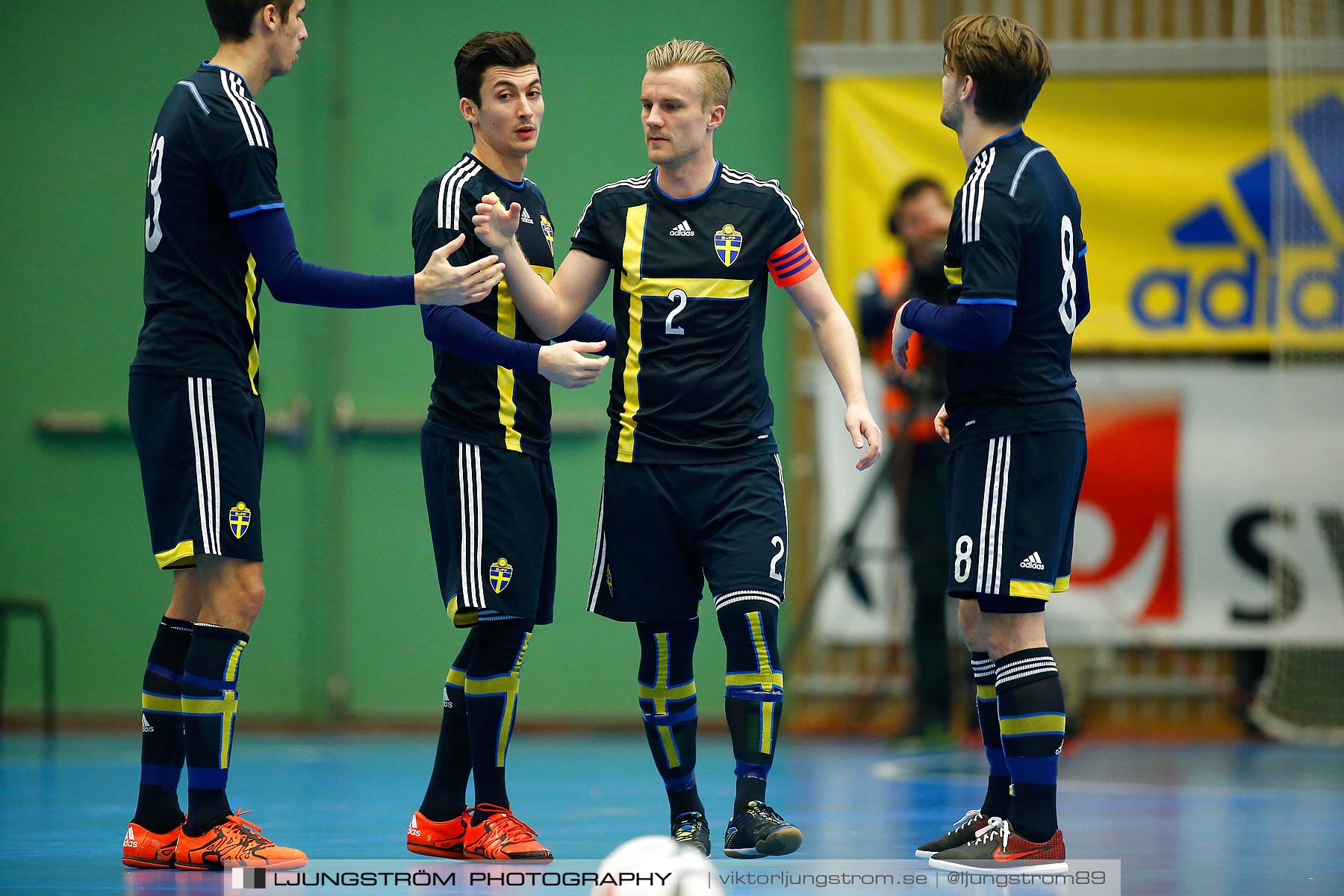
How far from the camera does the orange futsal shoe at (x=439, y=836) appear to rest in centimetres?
427

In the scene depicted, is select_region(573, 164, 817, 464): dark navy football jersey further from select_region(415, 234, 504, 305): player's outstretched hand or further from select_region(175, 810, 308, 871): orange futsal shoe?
select_region(175, 810, 308, 871): orange futsal shoe

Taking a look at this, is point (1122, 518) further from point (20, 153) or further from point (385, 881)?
point (20, 153)

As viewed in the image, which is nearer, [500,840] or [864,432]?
[864,432]

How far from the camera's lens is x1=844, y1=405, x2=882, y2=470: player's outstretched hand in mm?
4000

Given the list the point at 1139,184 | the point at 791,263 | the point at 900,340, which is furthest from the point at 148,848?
the point at 1139,184

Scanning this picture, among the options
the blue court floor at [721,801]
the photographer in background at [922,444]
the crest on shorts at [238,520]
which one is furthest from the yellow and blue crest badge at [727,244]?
the photographer in background at [922,444]

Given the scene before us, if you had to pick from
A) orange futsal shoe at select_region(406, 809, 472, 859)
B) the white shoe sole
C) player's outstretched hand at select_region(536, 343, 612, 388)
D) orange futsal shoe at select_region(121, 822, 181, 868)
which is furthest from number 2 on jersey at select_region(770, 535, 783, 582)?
orange futsal shoe at select_region(121, 822, 181, 868)

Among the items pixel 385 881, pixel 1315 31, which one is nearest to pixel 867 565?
pixel 1315 31

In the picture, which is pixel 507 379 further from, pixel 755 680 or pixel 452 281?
pixel 755 680

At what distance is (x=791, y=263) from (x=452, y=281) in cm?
91

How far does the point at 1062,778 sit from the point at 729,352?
316cm

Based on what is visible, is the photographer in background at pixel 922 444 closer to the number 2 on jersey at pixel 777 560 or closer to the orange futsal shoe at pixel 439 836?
the number 2 on jersey at pixel 777 560

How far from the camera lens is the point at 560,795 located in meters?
5.82

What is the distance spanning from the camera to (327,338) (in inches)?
340
